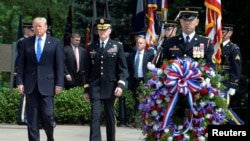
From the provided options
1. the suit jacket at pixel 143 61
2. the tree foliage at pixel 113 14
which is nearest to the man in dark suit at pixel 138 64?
the suit jacket at pixel 143 61

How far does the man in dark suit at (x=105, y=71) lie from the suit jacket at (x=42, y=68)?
68cm

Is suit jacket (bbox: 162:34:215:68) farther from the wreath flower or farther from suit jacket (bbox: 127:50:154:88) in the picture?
suit jacket (bbox: 127:50:154:88)

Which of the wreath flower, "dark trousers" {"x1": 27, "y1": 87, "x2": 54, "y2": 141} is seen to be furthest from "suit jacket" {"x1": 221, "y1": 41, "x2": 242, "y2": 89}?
the wreath flower

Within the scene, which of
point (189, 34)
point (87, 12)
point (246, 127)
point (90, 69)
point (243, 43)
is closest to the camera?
point (246, 127)

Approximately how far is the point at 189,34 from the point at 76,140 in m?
4.56

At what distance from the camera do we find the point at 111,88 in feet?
43.8

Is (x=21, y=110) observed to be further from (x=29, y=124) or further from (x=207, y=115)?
(x=207, y=115)

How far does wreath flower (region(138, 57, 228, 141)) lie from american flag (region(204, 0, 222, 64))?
3.56 metres

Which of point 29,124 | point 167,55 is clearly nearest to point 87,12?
point 29,124

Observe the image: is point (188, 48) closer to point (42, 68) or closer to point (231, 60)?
point (42, 68)

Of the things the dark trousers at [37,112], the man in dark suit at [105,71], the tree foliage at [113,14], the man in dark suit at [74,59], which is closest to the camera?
the dark trousers at [37,112]

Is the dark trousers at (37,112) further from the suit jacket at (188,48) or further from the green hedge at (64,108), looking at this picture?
the green hedge at (64,108)

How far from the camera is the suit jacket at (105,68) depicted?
13312 millimetres

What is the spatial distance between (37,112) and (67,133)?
365 centimetres
